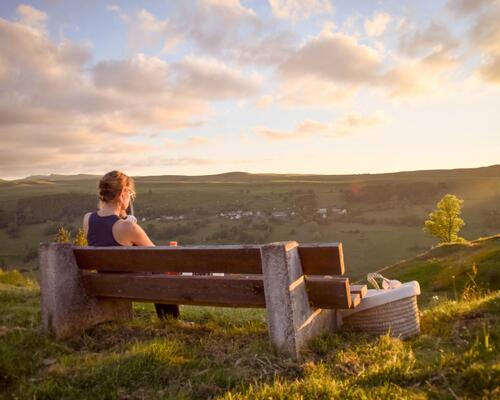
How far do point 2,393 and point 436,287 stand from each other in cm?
2528

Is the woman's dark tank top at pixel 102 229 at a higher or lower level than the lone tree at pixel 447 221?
higher

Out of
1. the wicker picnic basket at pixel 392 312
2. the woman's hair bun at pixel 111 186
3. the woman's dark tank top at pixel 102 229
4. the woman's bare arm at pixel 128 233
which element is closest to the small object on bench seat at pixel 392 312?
the wicker picnic basket at pixel 392 312

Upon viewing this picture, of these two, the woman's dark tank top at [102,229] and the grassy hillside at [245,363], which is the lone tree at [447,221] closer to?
the grassy hillside at [245,363]

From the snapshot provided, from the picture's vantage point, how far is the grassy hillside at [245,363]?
3.45 m

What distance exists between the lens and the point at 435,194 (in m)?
100

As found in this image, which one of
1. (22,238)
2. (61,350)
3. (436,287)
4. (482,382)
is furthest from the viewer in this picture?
(22,238)

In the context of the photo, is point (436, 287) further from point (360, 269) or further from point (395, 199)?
point (395, 199)

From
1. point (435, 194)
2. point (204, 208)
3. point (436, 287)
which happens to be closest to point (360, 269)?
point (436, 287)

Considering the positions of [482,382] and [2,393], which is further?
[2,393]

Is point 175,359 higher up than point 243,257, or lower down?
lower down

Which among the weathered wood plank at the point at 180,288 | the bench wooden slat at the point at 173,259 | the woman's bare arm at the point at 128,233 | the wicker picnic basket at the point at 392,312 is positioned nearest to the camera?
the bench wooden slat at the point at 173,259

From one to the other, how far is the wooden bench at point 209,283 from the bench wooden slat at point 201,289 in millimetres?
10

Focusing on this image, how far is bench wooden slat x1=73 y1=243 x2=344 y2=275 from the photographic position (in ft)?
14.3

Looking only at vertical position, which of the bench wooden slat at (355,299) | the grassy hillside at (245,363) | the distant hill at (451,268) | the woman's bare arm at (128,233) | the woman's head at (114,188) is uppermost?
the woman's head at (114,188)
